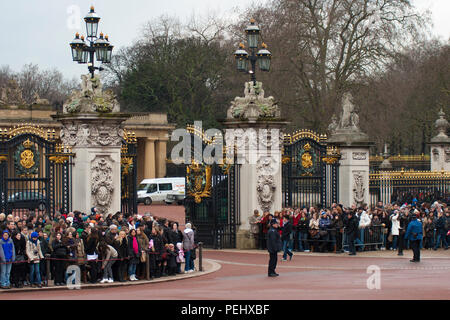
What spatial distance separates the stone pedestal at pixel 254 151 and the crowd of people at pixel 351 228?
15.9 inches

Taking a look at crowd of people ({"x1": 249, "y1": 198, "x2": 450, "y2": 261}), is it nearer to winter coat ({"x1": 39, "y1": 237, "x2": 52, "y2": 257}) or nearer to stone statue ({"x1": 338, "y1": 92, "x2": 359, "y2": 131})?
stone statue ({"x1": 338, "y1": 92, "x2": 359, "y2": 131})

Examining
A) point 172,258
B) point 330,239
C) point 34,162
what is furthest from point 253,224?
point 34,162

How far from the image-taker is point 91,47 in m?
24.3

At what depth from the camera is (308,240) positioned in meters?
25.8

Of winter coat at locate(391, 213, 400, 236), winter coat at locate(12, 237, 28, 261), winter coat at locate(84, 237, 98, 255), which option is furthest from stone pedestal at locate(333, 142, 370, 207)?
winter coat at locate(12, 237, 28, 261)

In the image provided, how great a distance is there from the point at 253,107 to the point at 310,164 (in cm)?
285

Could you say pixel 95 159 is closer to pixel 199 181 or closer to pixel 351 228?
pixel 199 181

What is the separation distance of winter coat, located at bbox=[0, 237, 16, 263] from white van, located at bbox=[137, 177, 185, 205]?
103 ft

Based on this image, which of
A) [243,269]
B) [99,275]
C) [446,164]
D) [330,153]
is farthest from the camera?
[446,164]

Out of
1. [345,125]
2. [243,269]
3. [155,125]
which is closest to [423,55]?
[155,125]

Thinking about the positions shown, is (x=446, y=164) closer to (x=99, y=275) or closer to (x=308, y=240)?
(x=308, y=240)

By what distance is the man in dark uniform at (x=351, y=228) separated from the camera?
24.3m

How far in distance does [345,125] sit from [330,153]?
1.41m
